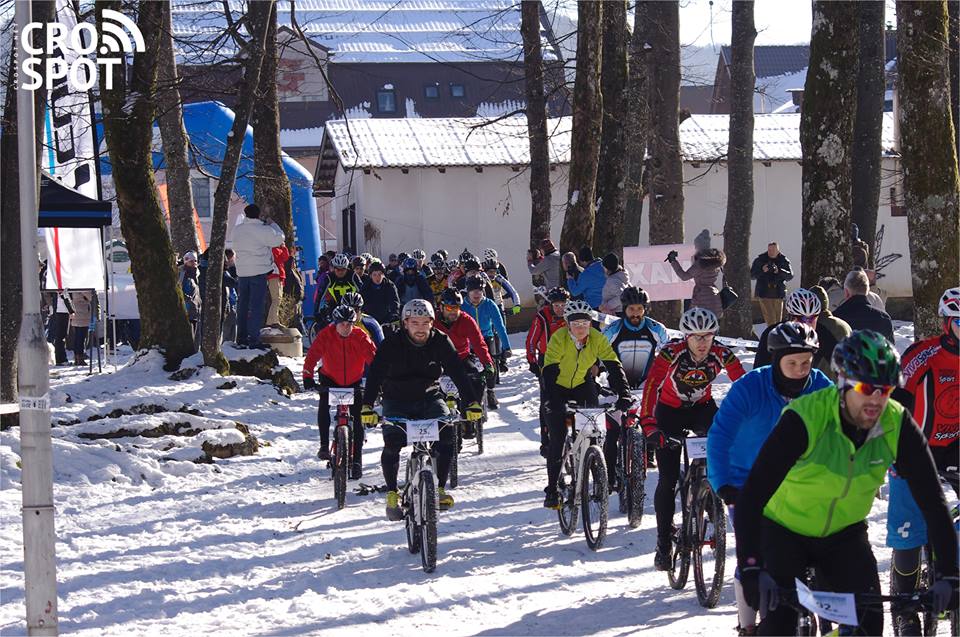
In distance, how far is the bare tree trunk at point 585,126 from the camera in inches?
862

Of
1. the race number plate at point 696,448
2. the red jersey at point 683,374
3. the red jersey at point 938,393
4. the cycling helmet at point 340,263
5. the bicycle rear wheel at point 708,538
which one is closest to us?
the red jersey at point 938,393

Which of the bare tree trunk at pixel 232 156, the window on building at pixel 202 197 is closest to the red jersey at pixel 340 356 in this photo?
the bare tree trunk at pixel 232 156

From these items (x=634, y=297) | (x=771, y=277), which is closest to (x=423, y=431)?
(x=634, y=297)

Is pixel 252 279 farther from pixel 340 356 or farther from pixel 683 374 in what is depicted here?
pixel 683 374

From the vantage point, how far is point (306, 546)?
10516 millimetres

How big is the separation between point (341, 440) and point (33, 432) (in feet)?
16.7

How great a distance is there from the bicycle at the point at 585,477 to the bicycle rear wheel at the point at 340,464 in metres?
2.22

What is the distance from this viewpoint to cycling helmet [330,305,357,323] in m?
13.1

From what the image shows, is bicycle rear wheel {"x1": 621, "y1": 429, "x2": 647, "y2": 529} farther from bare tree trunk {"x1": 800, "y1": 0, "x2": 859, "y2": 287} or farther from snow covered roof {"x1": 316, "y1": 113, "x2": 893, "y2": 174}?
snow covered roof {"x1": 316, "y1": 113, "x2": 893, "y2": 174}

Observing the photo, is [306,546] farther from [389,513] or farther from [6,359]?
[6,359]

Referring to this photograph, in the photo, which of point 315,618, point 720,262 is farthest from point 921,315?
point 315,618

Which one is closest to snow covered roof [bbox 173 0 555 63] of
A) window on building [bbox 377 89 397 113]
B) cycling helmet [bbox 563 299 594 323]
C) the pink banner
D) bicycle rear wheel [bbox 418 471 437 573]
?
window on building [bbox 377 89 397 113]

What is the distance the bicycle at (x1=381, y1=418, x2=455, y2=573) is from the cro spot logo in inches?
229

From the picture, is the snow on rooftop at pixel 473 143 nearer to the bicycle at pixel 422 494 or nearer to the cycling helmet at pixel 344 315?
the cycling helmet at pixel 344 315
